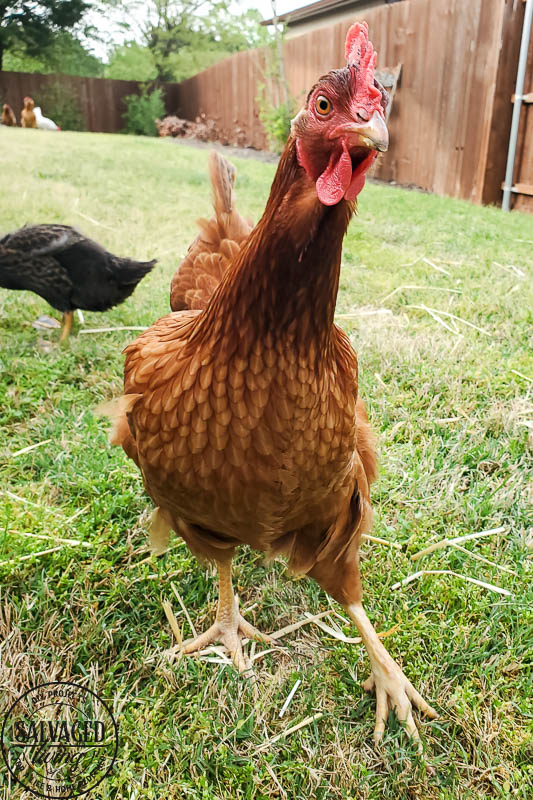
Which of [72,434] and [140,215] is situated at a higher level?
[140,215]

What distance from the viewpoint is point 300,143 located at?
1.09 meters

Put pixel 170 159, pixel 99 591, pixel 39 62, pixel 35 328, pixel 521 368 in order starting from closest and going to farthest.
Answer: pixel 99 591 < pixel 521 368 < pixel 35 328 < pixel 170 159 < pixel 39 62

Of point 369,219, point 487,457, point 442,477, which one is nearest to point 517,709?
point 442,477

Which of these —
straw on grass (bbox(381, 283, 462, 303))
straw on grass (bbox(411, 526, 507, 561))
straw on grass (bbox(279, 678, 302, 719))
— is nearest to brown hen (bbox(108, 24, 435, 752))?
straw on grass (bbox(279, 678, 302, 719))

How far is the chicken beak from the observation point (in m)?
0.98

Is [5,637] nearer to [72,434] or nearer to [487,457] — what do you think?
[72,434]

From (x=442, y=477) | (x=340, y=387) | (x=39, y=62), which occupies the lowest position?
(x=442, y=477)

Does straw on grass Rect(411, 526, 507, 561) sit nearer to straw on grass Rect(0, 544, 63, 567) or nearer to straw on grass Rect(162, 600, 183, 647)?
straw on grass Rect(162, 600, 183, 647)

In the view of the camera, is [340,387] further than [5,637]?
No

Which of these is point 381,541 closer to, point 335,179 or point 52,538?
point 52,538

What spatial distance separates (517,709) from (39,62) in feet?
90.1

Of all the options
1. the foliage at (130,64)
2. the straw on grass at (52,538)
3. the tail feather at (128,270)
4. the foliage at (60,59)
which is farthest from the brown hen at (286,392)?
the foliage at (130,64)

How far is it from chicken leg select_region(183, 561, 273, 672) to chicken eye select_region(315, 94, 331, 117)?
136cm

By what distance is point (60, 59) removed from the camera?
22625 millimetres
